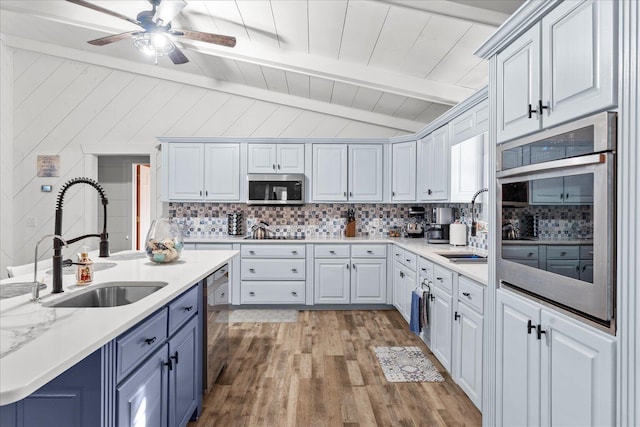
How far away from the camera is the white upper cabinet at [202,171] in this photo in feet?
15.3

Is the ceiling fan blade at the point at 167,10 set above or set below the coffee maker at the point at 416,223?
above

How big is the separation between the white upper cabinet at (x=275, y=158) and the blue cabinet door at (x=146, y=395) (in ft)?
10.6

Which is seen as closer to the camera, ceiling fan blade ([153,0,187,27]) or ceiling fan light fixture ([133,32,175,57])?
ceiling fan blade ([153,0,187,27])

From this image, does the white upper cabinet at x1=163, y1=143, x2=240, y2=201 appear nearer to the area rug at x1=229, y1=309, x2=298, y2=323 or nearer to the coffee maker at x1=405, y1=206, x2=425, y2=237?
the area rug at x1=229, y1=309, x2=298, y2=323

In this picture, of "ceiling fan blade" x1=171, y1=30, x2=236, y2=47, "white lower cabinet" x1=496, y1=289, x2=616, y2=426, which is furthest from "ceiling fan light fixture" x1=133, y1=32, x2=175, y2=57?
"white lower cabinet" x1=496, y1=289, x2=616, y2=426

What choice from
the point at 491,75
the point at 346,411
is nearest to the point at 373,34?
the point at 491,75

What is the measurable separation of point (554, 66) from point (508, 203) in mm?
598

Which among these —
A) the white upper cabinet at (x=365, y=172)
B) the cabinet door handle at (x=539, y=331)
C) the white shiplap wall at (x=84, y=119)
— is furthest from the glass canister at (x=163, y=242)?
the white shiplap wall at (x=84, y=119)

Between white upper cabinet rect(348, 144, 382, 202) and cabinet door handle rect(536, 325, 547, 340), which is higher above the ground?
white upper cabinet rect(348, 144, 382, 202)

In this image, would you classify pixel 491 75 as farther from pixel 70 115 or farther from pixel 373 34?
pixel 70 115

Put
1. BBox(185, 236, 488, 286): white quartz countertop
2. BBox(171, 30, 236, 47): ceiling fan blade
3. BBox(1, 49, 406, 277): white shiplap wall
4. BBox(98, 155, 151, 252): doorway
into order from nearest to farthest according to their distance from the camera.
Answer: BBox(185, 236, 488, 286): white quartz countertop → BBox(171, 30, 236, 47): ceiling fan blade → BBox(1, 49, 406, 277): white shiplap wall → BBox(98, 155, 151, 252): doorway

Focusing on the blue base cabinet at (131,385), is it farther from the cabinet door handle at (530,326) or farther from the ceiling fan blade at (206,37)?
the ceiling fan blade at (206,37)

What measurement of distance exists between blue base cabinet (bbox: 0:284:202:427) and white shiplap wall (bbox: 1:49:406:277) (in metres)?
3.48

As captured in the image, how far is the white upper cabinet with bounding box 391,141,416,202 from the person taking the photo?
4457 mm
